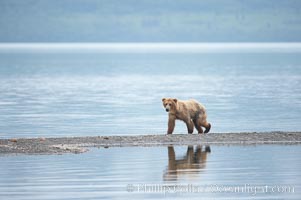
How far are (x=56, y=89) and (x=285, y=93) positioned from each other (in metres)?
15.0

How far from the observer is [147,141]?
25312mm

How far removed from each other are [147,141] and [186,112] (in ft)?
4.30

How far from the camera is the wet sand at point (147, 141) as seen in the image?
2423 centimetres

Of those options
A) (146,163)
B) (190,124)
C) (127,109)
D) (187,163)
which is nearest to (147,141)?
(190,124)

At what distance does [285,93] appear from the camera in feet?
171

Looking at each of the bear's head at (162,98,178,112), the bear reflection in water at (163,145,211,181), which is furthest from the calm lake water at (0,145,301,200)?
the bear's head at (162,98,178,112)

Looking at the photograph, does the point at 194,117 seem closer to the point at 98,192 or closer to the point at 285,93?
the point at 98,192

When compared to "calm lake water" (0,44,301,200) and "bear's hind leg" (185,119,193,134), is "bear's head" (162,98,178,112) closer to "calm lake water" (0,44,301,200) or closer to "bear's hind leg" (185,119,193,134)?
"bear's hind leg" (185,119,193,134)

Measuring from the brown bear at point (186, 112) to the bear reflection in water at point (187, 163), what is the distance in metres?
1.42

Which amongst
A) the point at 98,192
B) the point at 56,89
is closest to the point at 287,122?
the point at 98,192

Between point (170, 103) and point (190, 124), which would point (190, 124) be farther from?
point (170, 103)

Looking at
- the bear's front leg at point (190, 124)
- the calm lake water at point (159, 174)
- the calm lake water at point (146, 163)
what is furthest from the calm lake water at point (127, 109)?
the calm lake water at point (159, 174)

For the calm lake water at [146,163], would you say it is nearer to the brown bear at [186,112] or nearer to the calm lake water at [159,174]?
the calm lake water at [159,174]

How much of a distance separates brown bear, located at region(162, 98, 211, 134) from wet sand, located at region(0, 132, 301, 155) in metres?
0.49
